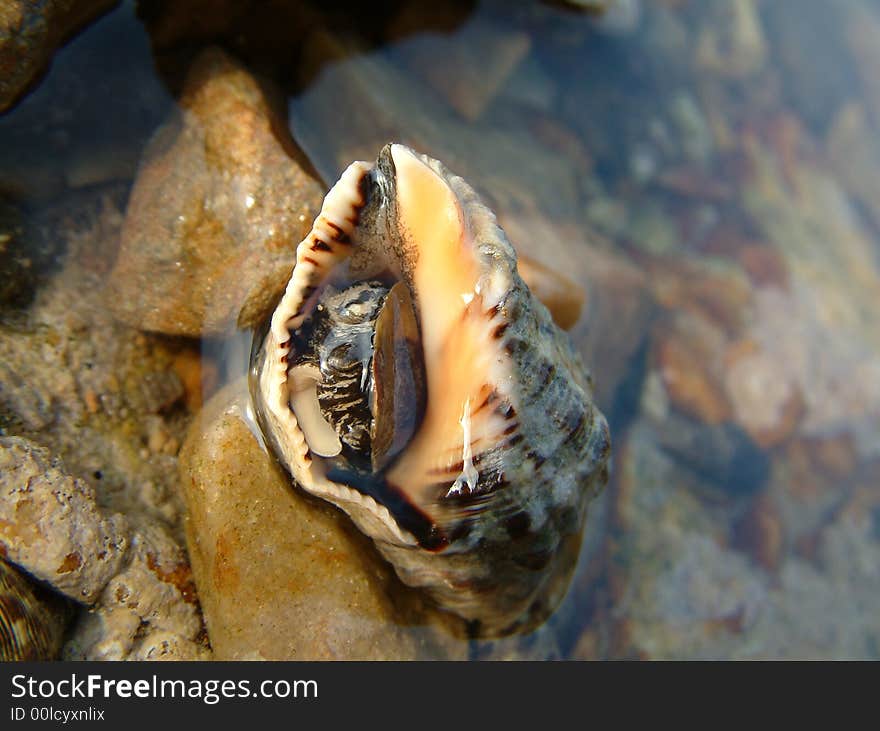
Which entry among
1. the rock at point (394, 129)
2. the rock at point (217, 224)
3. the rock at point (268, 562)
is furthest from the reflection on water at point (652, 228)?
the rock at point (268, 562)

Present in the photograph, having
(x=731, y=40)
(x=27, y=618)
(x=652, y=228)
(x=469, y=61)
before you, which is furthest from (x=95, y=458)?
(x=731, y=40)

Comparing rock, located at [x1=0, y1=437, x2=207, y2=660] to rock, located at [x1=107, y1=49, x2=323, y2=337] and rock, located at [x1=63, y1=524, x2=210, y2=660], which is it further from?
rock, located at [x1=107, y1=49, x2=323, y2=337]

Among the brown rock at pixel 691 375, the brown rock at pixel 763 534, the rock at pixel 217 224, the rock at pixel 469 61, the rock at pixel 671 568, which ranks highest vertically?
the rock at pixel 469 61

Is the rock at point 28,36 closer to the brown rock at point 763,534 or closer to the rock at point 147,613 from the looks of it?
the rock at point 147,613

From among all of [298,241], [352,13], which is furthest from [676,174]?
[298,241]

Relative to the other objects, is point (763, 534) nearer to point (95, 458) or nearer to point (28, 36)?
point (95, 458)
